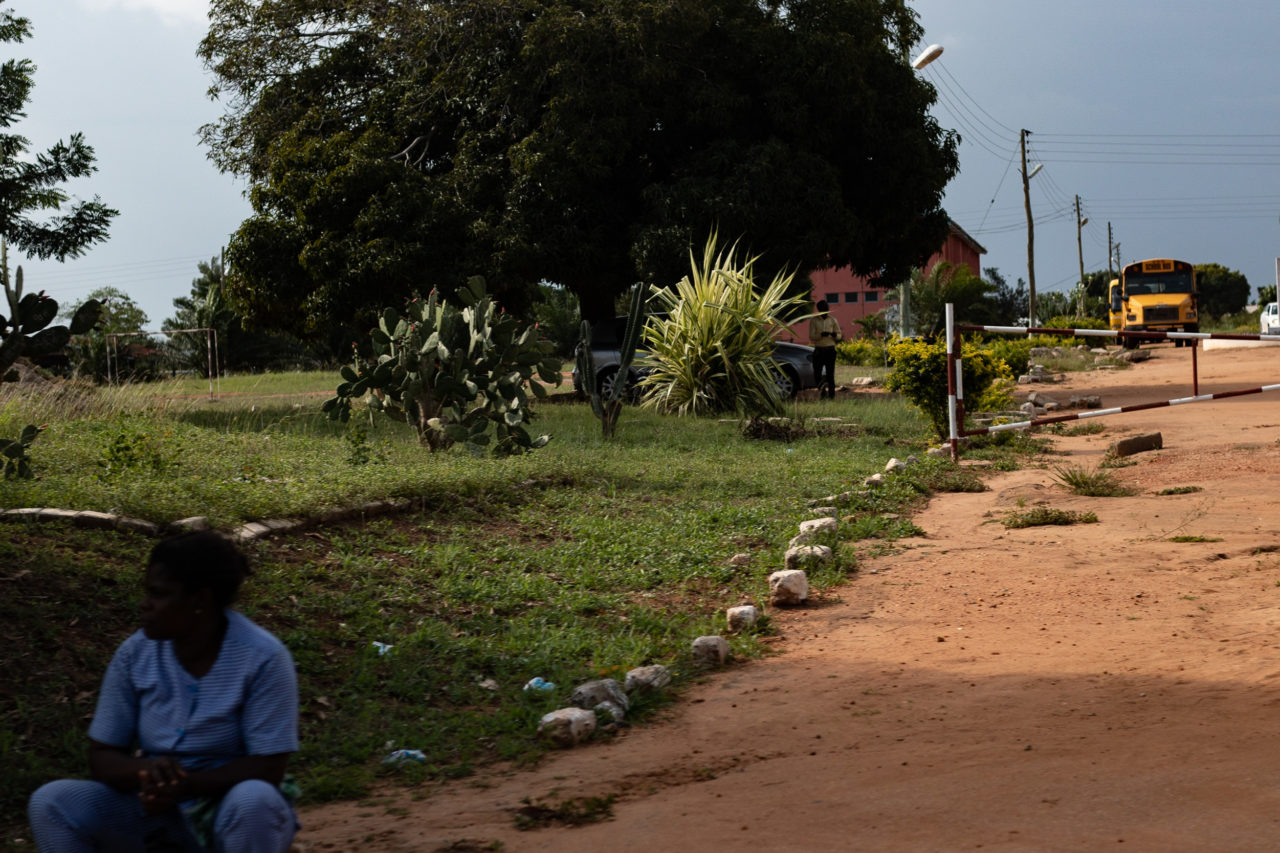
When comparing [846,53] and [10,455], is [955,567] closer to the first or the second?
[10,455]

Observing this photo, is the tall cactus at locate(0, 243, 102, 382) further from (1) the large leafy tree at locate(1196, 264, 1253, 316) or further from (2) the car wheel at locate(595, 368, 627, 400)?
(1) the large leafy tree at locate(1196, 264, 1253, 316)

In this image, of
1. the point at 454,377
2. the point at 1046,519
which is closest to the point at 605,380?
the point at 454,377

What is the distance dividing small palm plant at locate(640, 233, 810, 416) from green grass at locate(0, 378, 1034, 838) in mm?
3805

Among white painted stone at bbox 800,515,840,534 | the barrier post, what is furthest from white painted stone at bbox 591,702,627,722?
the barrier post

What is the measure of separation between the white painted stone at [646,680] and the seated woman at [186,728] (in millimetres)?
2103

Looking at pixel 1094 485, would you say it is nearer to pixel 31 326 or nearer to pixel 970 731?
pixel 970 731

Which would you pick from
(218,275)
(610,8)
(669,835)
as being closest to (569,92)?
(610,8)

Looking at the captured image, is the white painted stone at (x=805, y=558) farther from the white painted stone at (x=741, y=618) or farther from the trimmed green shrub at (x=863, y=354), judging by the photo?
the trimmed green shrub at (x=863, y=354)

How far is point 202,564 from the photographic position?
2.82 meters

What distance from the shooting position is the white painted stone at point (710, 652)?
5297 mm

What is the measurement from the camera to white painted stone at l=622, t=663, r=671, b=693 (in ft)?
15.9

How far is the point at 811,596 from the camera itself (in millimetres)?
6516

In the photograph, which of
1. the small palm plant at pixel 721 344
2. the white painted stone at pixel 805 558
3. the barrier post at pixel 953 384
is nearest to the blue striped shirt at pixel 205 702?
the white painted stone at pixel 805 558

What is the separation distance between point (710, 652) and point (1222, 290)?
82981 millimetres
